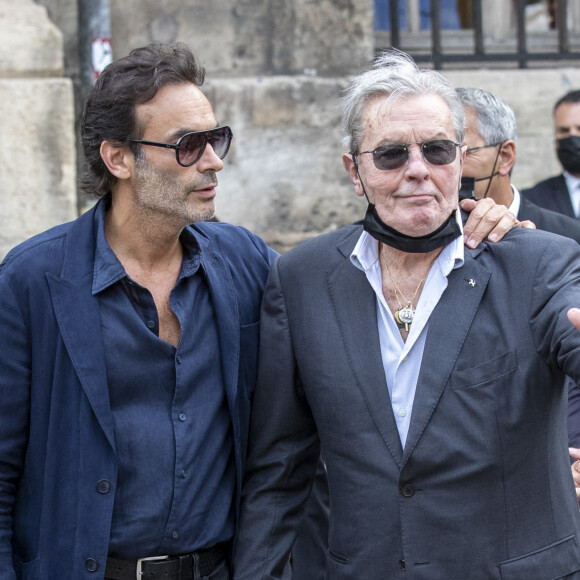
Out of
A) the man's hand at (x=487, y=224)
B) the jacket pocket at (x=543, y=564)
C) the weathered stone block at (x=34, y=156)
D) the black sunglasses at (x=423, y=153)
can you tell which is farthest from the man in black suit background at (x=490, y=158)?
the weathered stone block at (x=34, y=156)

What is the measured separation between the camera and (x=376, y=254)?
2.93 metres

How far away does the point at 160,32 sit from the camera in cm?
606

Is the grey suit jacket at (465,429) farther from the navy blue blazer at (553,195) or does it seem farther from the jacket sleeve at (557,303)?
the navy blue blazer at (553,195)

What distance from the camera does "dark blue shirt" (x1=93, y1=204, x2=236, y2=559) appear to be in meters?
2.75

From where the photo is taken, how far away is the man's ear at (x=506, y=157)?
14.0 feet

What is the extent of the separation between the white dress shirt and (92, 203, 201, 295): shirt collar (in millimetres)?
564

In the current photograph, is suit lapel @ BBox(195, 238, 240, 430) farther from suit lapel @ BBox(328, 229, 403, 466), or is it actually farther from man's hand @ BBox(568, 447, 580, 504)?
man's hand @ BBox(568, 447, 580, 504)

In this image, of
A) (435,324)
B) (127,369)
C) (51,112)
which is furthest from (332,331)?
(51,112)

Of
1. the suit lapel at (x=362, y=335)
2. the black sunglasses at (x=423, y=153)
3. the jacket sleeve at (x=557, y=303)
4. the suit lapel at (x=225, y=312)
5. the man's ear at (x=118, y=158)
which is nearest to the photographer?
the jacket sleeve at (x=557, y=303)

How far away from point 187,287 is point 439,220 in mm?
787

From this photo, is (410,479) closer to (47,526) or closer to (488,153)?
(47,526)

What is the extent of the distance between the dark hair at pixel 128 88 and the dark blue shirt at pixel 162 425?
0.32 m

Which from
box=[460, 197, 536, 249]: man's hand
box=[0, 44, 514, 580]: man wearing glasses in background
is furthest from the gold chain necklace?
box=[0, 44, 514, 580]: man wearing glasses in background

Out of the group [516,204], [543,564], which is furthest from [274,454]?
[516,204]
